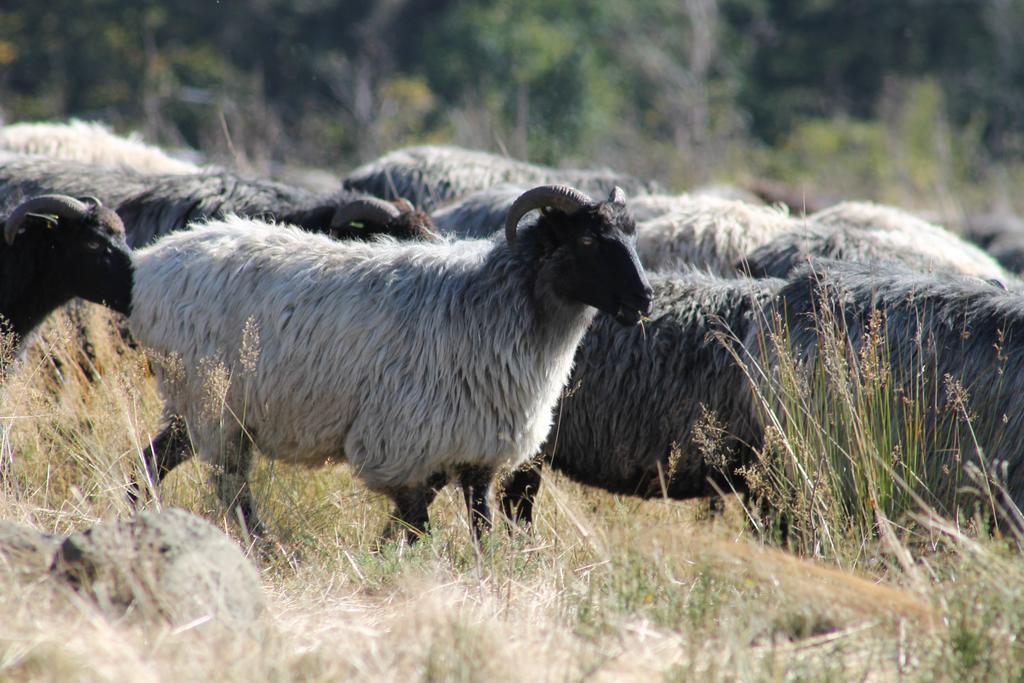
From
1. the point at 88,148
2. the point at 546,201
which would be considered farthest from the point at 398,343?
the point at 88,148

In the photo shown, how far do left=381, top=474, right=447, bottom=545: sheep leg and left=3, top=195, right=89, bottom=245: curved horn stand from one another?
2357 mm

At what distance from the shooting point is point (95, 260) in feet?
21.7

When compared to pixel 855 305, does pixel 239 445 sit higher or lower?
lower

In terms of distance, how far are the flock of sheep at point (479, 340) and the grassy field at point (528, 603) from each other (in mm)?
295

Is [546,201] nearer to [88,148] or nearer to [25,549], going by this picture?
[25,549]

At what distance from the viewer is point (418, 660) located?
405 centimetres

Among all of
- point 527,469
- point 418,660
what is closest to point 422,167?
point 527,469

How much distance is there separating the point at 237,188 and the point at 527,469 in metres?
3.26

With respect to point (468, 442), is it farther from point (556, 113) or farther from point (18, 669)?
point (556, 113)

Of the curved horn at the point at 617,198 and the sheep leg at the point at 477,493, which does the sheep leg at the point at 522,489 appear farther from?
the curved horn at the point at 617,198

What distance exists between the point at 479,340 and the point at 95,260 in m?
2.20

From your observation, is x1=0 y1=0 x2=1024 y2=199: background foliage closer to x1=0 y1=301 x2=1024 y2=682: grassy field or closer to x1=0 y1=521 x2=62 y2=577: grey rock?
x1=0 y1=301 x2=1024 y2=682: grassy field

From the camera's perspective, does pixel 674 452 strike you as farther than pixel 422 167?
No

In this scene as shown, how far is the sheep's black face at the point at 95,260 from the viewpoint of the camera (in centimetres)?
658
